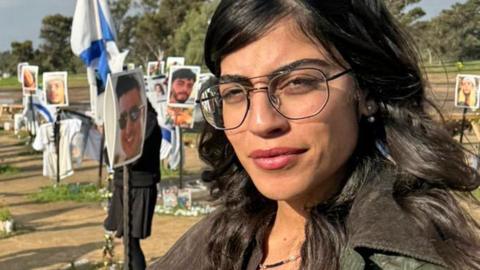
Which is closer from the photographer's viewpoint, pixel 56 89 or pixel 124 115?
pixel 124 115

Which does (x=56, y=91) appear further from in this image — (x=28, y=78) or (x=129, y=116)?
(x=129, y=116)

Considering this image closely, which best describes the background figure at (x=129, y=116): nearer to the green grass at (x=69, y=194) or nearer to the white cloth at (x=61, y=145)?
the green grass at (x=69, y=194)

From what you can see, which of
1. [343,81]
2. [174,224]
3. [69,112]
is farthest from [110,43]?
[343,81]

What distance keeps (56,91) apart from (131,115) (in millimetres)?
8969

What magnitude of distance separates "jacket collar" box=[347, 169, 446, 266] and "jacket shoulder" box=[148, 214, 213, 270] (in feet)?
1.29

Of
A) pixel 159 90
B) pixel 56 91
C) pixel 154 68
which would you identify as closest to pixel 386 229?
pixel 159 90

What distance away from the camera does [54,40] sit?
171 ft

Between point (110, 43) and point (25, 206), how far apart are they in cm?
360

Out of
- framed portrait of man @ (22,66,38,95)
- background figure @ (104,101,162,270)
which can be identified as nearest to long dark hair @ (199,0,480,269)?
background figure @ (104,101,162,270)

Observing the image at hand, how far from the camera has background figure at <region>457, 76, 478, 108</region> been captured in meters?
12.6

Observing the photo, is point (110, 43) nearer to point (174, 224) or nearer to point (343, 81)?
point (174, 224)

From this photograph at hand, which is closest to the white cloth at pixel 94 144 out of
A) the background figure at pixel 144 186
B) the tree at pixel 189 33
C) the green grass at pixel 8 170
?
the green grass at pixel 8 170

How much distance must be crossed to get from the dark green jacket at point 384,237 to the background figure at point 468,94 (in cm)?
1202

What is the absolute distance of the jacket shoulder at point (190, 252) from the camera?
4.77 ft
